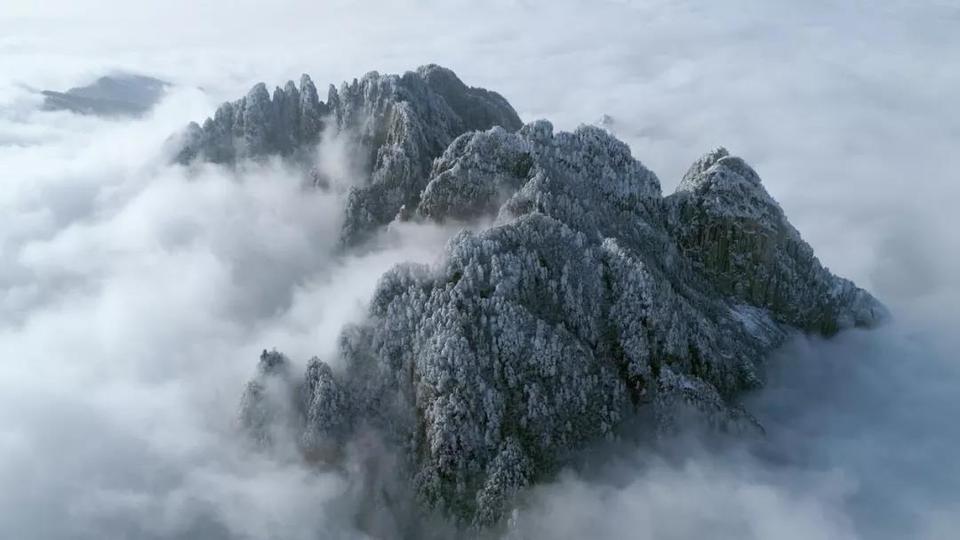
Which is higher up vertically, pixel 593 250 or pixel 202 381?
pixel 593 250

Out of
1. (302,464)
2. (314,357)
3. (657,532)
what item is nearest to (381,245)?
(314,357)

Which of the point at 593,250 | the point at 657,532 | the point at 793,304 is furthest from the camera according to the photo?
the point at 793,304

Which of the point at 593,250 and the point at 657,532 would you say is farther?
the point at 593,250

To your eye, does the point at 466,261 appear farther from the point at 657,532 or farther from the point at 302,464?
the point at 657,532

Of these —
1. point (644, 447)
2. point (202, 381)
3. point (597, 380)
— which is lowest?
point (202, 381)

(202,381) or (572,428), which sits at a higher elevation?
(572,428)

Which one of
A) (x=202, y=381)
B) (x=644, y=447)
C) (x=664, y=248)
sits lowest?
(x=202, y=381)

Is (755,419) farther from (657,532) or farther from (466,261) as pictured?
(466,261)

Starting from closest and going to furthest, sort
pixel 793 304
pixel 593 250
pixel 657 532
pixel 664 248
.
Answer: pixel 657 532, pixel 593 250, pixel 664 248, pixel 793 304

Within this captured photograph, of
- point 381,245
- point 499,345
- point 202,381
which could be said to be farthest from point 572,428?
point 202,381
